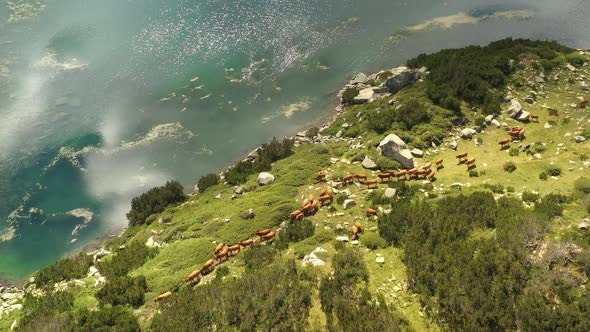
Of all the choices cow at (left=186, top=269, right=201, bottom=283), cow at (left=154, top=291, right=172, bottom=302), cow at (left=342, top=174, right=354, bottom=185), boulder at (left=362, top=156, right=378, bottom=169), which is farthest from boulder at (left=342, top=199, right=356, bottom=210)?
cow at (left=154, top=291, right=172, bottom=302)

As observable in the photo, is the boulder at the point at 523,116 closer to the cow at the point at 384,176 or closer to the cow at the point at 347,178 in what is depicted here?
the cow at the point at 384,176

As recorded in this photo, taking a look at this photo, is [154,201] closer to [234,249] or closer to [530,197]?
[234,249]

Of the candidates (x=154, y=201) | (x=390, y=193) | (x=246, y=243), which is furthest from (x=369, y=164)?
(x=154, y=201)

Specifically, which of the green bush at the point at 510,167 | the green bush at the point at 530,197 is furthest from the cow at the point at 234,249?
the green bush at the point at 510,167

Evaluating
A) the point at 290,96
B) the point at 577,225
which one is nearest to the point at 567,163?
the point at 577,225

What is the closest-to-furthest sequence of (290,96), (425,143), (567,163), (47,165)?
(567,163) < (425,143) < (47,165) < (290,96)

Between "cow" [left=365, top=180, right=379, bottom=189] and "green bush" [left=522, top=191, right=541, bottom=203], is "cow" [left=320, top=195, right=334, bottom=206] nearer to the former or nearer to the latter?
"cow" [left=365, top=180, right=379, bottom=189]

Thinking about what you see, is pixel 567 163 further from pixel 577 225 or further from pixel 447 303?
pixel 447 303
